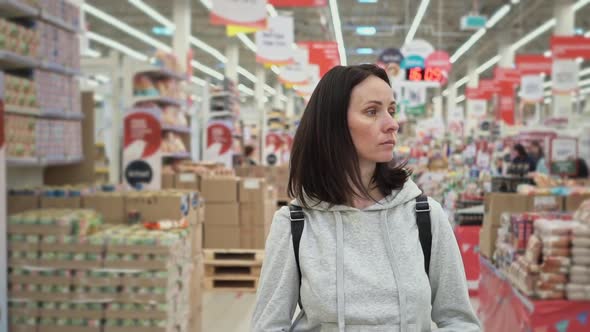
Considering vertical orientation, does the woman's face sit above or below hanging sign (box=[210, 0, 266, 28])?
below

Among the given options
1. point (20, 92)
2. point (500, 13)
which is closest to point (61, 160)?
point (20, 92)

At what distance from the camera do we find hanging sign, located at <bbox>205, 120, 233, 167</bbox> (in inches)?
453

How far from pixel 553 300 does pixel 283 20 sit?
32.5ft

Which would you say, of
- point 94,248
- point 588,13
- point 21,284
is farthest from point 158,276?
point 588,13

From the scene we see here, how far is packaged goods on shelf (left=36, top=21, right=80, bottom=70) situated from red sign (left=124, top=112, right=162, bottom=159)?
0.71 metres

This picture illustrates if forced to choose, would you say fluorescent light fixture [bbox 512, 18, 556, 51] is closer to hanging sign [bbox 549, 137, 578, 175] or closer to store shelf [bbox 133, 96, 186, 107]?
hanging sign [bbox 549, 137, 578, 175]

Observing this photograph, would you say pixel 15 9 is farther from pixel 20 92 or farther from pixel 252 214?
pixel 252 214

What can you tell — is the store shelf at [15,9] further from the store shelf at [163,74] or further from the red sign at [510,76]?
the red sign at [510,76]

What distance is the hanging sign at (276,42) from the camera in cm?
1299

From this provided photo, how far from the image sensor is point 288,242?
162 cm

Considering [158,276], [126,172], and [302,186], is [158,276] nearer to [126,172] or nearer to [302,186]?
[126,172]

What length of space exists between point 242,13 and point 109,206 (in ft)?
13.9

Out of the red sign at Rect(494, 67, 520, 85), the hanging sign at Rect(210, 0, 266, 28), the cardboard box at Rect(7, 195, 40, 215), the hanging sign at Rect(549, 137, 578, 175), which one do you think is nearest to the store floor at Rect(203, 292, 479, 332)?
the cardboard box at Rect(7, 195, 40, 215)

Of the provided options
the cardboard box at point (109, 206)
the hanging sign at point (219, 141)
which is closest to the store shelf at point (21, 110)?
the cardboard box at point (109, 206)
